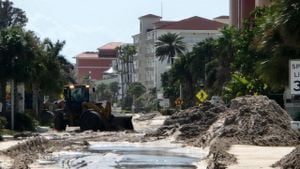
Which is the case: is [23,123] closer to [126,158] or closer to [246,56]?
[246,56]

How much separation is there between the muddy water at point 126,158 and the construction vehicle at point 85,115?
11.4 m

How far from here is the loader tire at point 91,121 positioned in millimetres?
47781

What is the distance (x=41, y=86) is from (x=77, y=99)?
64.3 ft

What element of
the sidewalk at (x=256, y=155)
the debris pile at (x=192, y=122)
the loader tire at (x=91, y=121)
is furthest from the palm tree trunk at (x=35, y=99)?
the sidewalk at (x=256, y=155)

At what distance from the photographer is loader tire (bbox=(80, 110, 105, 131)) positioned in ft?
157

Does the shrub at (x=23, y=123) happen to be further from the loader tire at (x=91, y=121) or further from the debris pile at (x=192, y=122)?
the debris pile at (x=192, y=122)

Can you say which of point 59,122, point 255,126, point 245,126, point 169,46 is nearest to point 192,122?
point 59,122

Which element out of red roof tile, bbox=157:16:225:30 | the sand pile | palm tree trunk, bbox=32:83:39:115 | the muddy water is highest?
red roof tile, bbox=157:16:225:30

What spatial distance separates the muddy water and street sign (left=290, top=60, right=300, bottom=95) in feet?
17.8

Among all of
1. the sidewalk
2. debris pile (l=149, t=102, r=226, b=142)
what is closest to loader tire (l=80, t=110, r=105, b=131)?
debris pile (l=149, t=102, r=226, b=142)

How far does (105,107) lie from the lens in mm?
49094

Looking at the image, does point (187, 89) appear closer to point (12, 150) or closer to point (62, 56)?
point (62, 56)

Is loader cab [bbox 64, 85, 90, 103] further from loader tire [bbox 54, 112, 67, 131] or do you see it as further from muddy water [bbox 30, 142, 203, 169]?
muddy water [bbox 30, 142, 203, 169]

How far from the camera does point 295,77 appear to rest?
2056 centimetres
